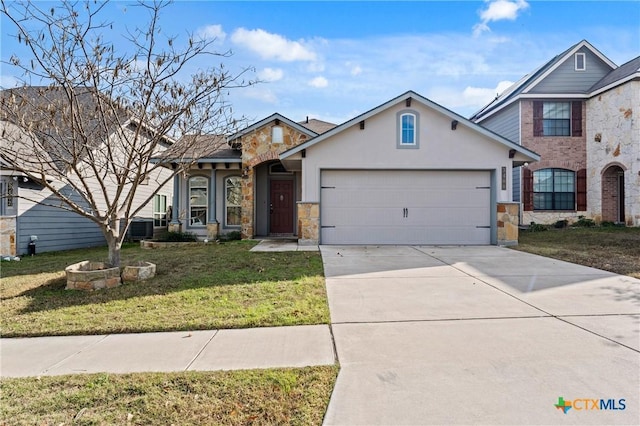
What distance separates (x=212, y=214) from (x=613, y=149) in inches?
645

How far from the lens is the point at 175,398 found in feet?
8.34

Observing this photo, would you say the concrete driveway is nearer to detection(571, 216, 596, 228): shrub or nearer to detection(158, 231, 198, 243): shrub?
detection(158, 231, 198, 243): shrub

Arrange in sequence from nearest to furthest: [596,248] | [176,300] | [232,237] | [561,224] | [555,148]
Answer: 1. [176,300]
2. [596,248]
3. [232,237]
4. [561,224]
5. [555,148]

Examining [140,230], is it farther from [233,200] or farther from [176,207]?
[233,200]

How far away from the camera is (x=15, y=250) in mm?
10148

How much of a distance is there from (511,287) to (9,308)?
7.44 metres

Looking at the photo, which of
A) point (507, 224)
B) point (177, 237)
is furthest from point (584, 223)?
point (177, 237)

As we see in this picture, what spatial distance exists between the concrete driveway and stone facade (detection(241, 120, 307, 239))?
7133 mm

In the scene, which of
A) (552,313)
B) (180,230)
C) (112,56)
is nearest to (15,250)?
(180,230)

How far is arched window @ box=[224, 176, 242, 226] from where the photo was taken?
13734 mm

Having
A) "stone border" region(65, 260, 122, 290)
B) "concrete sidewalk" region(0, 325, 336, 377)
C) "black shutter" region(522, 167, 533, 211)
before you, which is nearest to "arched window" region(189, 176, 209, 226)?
"stone border" region(65, 260, 122, 290)

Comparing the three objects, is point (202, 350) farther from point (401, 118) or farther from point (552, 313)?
point (401, 118)

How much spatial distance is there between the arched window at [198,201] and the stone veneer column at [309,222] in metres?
4.87

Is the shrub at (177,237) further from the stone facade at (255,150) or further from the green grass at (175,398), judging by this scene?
the green grass at (175,398)
